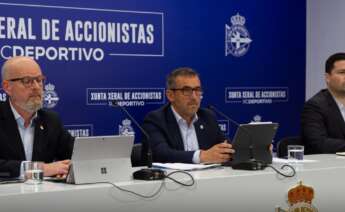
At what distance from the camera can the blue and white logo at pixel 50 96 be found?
4461mm

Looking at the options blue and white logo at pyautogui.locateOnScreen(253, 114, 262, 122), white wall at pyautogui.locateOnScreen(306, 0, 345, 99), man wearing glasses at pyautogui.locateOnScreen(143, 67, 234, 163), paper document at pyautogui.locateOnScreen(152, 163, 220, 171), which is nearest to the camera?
paper document at pyautogui.locateOnScreen(152, 163, 220, 171)

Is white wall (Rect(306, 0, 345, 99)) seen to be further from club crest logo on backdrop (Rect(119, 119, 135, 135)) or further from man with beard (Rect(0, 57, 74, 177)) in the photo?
man with beard (Rect(0, 57, 74, 177))

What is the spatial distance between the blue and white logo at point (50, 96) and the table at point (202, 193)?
1701 millimetres

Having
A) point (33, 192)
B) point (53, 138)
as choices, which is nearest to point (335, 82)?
point (53, 138)

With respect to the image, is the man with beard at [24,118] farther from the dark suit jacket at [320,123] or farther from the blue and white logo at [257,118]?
the blue and white logo at [257,118]

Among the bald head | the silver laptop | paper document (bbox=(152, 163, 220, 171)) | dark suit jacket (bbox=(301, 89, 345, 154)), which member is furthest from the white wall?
the silver laptop

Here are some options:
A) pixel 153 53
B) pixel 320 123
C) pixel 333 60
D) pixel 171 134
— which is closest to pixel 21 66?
pixel 171 134

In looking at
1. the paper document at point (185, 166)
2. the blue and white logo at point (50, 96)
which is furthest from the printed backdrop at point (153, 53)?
the paper document at point (185, 166)

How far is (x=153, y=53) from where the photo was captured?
498 centimetres

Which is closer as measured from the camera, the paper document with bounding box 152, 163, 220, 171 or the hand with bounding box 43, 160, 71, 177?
the hand with bounding box 43, 160, 71, 177

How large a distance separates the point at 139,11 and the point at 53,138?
165 centimetres

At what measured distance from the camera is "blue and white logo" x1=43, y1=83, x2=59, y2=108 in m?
4.46

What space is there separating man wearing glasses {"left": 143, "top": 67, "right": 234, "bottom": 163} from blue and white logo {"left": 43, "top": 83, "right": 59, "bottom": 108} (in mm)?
840

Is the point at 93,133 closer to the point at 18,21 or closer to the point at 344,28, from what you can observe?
the point at 18,21
